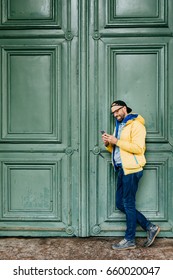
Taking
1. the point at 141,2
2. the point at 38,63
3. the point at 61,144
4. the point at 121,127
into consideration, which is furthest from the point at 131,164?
the point at 141,2

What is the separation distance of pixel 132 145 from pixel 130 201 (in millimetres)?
636

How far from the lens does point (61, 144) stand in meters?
4.62

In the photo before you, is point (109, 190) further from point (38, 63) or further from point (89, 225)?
point (38, 63)

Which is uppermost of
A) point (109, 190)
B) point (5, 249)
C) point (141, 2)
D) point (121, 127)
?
point (141, 2)

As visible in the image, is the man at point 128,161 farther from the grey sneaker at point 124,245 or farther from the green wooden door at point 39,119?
the green wooden door at point 39,119

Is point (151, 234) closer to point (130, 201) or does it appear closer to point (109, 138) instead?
point (130, 201)

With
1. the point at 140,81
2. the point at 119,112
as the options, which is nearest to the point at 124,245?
the point at 119,112

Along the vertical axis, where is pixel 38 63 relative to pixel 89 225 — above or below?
above

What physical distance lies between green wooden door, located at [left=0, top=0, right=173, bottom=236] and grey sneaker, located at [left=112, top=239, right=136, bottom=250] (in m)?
0.30

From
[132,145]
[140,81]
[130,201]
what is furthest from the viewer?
[140,81]

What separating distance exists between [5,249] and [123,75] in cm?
244

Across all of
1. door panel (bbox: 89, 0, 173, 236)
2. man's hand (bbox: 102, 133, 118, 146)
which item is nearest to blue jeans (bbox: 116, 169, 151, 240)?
door panel (bbox: 89, 0, 173, 236)

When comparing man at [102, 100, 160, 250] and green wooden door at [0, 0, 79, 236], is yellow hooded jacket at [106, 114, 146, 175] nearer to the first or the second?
man at [102, 100, 160, 250]

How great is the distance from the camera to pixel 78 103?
4562mm
